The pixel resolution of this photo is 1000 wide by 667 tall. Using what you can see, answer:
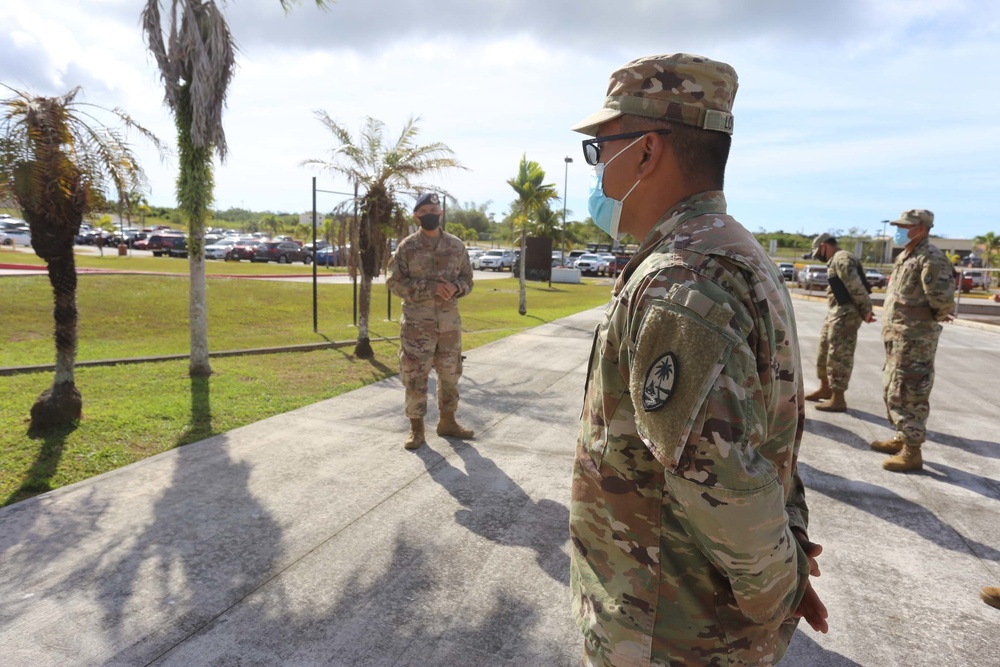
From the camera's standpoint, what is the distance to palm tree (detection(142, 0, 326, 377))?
263 inches

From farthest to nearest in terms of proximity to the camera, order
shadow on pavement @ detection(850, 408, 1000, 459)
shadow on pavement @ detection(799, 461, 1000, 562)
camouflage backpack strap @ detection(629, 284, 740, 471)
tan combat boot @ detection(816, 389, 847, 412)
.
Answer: tan combat boot @ detection(816, 389, 847, 412), shadow on pavement @ detection(850, 408, 1000, 459), shadow on pavement @ detection(799, 461, 1000, 562), camouflage backpack strap @ detection(629, 284, 740, 471)

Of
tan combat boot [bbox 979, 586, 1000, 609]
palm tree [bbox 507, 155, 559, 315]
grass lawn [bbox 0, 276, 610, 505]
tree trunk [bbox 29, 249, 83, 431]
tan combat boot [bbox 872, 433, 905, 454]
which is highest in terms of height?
palm tree [bbox 507, 155, 559, 315]

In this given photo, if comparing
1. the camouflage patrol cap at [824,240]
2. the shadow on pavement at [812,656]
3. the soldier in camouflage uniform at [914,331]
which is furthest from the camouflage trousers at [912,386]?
the shadow on pavement at [812,656]

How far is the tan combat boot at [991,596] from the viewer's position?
9.52 ft

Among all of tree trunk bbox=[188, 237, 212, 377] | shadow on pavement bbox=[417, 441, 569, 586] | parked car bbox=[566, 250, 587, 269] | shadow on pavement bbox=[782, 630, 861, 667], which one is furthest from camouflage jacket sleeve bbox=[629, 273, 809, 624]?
parked car bbox=[566, 250, 587, 269]

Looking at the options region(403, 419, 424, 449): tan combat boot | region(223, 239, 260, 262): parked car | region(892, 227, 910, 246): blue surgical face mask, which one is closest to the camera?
region(403, 419, 424, 449): tan combat boot

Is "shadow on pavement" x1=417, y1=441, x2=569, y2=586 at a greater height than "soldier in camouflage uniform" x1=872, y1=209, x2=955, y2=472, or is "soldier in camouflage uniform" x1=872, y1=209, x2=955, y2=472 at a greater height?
"soldier in camouflage uniform" x1=872, y1=209, x2=955, y2=472

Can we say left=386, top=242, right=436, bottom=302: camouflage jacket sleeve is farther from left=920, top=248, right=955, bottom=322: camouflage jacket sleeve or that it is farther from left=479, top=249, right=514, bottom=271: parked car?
left=479, top=249, right=514, bottom=271: parked car

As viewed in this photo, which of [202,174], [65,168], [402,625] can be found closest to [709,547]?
[402,625]

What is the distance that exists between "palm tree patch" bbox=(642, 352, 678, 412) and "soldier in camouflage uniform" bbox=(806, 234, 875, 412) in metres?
6.20

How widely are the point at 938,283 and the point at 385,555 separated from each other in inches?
180

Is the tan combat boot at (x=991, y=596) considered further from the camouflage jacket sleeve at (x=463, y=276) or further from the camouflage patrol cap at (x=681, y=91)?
the camouflage jacket sleeve at (x=463, y=276)

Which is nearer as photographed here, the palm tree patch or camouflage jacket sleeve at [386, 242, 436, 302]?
the palm tree patch

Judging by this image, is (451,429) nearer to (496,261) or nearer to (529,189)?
(529,189)
